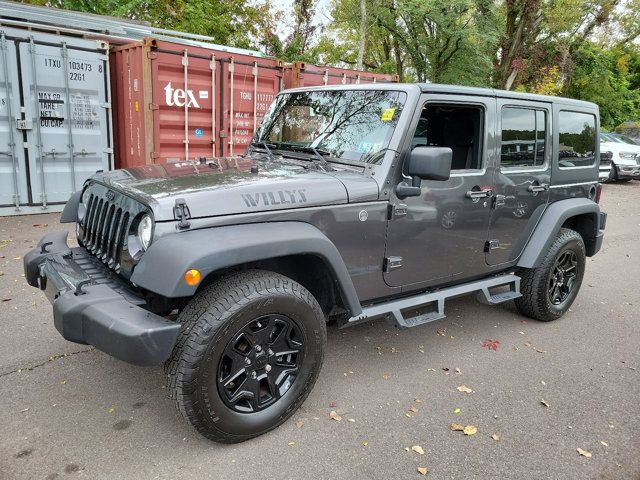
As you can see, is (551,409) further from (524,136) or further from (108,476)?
(108,476)

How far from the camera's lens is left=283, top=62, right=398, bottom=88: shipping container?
8.95m

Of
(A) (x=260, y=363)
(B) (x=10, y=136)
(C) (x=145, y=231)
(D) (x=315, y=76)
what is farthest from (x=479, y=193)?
(B) (x=10, y=136)

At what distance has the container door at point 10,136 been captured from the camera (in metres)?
7.24

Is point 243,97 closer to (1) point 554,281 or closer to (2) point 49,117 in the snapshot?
(2) point 49,117

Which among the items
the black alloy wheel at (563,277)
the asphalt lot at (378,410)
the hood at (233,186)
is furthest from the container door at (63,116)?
the black alloy wheel at (563,277)

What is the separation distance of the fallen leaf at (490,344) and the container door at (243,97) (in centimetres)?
528

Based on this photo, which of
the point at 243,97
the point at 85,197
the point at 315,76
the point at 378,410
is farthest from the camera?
the point at 315,76

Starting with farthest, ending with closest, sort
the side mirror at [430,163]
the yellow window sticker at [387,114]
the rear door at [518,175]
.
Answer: the rear door at [518,175] → the yellow window sticker at [387,114] → the side mirror at [430,163]

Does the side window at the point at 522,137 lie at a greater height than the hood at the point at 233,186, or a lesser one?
greater

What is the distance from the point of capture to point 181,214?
2539 millimetres

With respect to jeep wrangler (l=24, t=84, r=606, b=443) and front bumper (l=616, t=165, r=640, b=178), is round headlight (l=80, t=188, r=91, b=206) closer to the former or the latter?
jeep wrangler (l=24, t=84, r=606, b=443)

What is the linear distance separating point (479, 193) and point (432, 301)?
0.90 metres

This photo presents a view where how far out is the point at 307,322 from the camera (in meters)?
2.89

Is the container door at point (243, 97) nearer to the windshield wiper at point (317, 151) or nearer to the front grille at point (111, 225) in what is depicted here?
the windshield wiper at point (317, 151)
